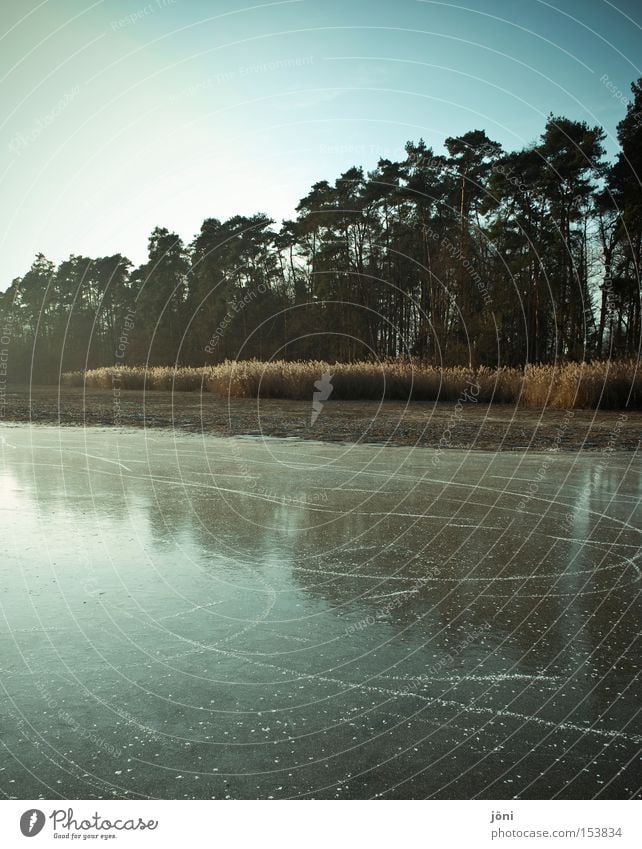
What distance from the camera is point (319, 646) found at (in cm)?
344

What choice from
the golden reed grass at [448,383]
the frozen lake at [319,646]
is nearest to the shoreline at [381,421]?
the golden reed grass at [448,383]

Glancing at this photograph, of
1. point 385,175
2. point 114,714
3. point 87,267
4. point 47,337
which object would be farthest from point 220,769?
point 47,337

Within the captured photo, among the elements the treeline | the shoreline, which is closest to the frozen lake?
the shoreline

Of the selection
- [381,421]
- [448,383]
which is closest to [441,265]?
[448,383]

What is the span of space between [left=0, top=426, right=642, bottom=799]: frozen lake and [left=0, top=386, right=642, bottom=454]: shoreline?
210 inches

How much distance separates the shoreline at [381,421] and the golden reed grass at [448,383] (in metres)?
0.84

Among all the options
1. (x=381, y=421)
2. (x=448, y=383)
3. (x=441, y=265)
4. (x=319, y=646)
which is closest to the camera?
(x=319, y=646)

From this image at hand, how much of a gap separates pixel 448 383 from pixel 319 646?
63.7ft

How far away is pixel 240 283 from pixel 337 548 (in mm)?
46458

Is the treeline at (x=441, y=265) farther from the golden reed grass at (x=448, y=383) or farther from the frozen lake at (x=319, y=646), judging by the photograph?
the frozen lake at (x=319, y=646)

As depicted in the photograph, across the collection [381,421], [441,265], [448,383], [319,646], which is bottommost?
[319,646]

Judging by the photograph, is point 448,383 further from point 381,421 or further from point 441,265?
point 441,265

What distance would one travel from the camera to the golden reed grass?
19203mm

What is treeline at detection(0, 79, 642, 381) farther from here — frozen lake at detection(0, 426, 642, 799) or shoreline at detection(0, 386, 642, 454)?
frozen lake at detection(0, 426, 642, 799)
